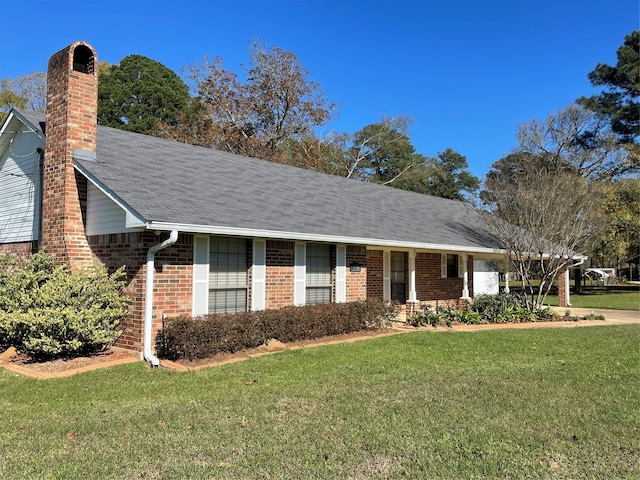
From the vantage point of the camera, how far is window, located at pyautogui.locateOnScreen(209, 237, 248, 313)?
9.55m

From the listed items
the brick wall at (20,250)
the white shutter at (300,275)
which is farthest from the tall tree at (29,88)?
the white shutter at (300,275)

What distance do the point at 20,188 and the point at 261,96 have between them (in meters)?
22.9

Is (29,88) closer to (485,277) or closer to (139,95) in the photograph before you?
(139,95)

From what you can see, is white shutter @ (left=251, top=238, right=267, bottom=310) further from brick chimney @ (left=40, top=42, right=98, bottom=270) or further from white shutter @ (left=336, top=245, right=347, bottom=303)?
brick chimney @ (left=40, top=42, right=98, bottom=270)

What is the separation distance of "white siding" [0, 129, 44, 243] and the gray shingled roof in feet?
2.64

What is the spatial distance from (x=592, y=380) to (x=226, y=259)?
6.62m

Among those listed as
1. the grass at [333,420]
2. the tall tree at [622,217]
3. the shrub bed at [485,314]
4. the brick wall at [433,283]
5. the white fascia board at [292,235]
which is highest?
the tall tree at [622,217]

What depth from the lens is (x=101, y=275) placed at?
8812 millimetres

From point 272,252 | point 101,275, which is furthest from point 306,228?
point 101,275

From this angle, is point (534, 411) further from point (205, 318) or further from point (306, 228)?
point (306, 228)

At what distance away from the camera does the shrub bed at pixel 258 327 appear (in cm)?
816

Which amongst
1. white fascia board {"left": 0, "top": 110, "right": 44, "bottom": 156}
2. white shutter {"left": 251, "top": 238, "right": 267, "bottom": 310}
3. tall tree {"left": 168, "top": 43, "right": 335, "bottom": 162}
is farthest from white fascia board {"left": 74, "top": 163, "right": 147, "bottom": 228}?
tall tree {"left": 168, "top": 43, "right": 335, "bottom": 162}

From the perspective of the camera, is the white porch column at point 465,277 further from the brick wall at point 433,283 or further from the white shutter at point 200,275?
the white shutter at point 200,275

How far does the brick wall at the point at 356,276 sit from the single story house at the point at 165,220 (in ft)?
0.09
